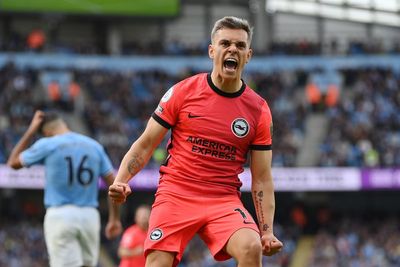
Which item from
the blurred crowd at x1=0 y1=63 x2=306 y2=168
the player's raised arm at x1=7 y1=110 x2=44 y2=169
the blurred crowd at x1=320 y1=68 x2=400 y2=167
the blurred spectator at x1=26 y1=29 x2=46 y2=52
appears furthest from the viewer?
the blurred spectator at x1=26 y1=29 x2=46 y2=52

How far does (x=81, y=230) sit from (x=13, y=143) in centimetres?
1984

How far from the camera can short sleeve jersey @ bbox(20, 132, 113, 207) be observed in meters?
9.12

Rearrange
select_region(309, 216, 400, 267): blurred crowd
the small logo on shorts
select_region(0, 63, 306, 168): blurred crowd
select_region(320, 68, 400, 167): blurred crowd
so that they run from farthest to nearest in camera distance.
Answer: select_region(320, 68, 400, 167): blurred crowd
select_region(0, 63, 306, 168): blurred crowd
select_region(309, 216, 400, 267): blurred crowd
the small logo on shorts

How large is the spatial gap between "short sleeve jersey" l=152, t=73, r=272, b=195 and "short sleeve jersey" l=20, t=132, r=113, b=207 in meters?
2.81

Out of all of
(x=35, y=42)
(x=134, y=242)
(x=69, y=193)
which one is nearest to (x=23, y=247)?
(x=35, y=42)

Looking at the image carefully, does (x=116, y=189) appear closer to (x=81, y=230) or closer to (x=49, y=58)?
(x=81, y=230)

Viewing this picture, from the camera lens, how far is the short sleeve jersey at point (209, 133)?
6.36 m

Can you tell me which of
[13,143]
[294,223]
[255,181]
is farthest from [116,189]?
[294,223]

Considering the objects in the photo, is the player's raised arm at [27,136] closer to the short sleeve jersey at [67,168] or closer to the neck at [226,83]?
the short sleeve jersey at [67,168]

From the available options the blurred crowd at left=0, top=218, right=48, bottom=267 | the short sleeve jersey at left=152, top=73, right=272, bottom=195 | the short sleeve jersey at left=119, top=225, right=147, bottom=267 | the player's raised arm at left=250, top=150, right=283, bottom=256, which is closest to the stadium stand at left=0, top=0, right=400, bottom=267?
the blurred crowd at left=0, top=218, right=48, bottom=267

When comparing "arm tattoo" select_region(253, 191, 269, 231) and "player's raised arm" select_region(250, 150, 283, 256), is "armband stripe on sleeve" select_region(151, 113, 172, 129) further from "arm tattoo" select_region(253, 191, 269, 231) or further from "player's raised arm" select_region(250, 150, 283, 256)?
"arm tattoo" select_region(253, 191, 269, 231)

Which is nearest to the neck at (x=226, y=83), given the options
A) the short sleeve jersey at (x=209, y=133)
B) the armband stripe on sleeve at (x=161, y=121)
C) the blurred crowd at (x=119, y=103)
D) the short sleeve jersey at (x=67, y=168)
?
the short sleeve jersey at (x=209, y=133)

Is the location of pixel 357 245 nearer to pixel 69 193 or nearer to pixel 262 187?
pixel 69 193

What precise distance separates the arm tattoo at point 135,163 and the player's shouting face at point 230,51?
834 mm
